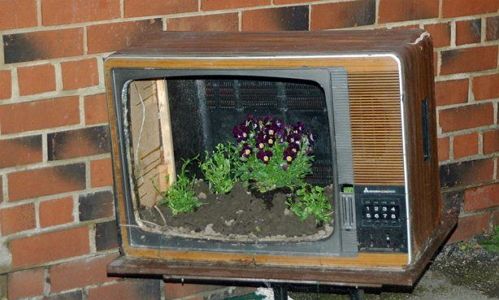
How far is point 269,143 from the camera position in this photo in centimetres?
358

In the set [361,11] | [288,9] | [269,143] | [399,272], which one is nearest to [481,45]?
[361,11]

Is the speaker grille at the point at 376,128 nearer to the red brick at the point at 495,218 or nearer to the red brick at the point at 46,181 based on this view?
the red brick at the point at 46,181

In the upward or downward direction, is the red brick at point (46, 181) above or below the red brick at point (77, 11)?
below

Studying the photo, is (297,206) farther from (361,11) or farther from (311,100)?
(361,11)

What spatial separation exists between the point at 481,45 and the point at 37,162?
181cm

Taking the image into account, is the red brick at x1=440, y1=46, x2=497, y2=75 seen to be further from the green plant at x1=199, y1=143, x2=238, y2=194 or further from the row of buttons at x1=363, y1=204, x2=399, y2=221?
the row of buttons at x1=363, y1=204, x2=399, y2=221

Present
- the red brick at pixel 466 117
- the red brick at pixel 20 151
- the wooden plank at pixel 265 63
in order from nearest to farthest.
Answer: the wooden plank at pixel 265 63 → the red brick at pixel 20 151 → the red brick at pixel 466 117

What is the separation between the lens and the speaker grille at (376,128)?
3043 millimetres

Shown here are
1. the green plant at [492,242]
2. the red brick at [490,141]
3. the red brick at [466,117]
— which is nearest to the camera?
the red brick at [466,117]

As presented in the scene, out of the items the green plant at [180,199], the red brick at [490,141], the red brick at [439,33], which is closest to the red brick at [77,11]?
the green plant at [180,199]

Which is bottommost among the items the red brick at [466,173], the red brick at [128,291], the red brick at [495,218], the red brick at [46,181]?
the red brick at [128,291]

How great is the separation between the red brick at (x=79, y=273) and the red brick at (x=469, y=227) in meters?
1.50

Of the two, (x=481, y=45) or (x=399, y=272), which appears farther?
(x=481, y=45)

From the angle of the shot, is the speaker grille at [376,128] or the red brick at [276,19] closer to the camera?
the speaker grille at [376,128]
